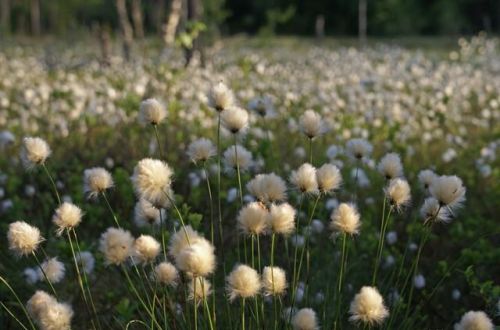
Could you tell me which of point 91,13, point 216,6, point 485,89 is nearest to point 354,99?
point 485,89

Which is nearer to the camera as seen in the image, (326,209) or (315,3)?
(326,209)

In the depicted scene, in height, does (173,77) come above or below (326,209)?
above

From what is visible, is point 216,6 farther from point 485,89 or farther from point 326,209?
point 326,209

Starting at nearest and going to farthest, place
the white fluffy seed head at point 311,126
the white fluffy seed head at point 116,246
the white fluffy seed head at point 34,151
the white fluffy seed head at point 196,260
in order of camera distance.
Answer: the white fluffy seed head at point 196,260 → the white fluffy seed head at point 116,246 → the white fluffy seed head at point 34,151 → the white fluffy seed head at point 311,126

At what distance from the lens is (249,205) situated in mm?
1987

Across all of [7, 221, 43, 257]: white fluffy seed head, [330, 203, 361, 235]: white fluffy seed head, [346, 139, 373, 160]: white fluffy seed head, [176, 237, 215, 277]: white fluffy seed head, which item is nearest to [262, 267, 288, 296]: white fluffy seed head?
[330, 203, 361, 235]: white fluffy seed head

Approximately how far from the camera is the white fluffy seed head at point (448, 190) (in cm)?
210

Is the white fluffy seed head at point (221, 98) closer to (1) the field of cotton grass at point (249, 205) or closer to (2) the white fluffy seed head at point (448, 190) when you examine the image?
(1) the field of cotton grass at point (249, 205)

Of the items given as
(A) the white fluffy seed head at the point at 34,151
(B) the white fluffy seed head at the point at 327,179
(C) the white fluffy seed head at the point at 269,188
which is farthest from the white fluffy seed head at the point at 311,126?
(A) the white fluffy seed head at the point at 34,151

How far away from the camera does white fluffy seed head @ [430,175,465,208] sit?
82.8 inches

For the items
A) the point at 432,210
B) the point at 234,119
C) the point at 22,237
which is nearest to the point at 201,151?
the point at 234,119

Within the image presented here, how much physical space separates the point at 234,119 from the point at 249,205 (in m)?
0.40

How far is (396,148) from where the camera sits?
555cm

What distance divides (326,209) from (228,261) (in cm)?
76
